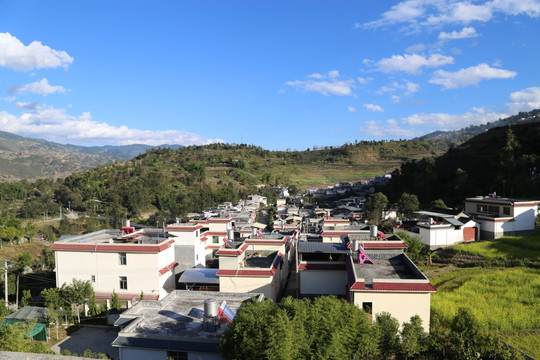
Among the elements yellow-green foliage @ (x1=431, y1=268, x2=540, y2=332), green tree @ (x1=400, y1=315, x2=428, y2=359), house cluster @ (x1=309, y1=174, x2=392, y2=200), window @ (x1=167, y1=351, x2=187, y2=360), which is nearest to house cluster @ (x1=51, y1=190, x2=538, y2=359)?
window @ (x1=167, y1=351, x2=187, y2=360)

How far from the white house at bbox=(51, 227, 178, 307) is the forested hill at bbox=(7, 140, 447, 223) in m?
39.1

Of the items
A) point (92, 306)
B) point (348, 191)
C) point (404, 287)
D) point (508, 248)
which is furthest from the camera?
point (348, 191)

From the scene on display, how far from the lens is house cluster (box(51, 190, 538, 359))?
10.5 m

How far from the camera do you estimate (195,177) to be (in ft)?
283

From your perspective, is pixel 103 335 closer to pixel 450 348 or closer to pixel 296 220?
pixel 450 348

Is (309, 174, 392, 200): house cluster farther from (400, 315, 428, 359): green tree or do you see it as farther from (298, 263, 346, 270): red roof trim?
(400, 315, 428, 359): green tree

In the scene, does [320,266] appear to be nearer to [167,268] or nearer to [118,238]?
[167,268]

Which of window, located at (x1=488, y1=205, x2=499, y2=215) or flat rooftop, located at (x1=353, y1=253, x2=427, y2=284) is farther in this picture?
window, located at (x1=488, y1=205, x2=499, y2=215)

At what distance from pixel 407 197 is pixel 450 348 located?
32560mm

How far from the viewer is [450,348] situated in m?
8.50

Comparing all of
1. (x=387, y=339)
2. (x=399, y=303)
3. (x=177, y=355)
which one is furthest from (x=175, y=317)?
(x=399, y=303)

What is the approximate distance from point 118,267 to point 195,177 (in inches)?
2710

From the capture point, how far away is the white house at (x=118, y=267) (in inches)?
717

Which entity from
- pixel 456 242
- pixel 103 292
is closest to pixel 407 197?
pixel 456 242
